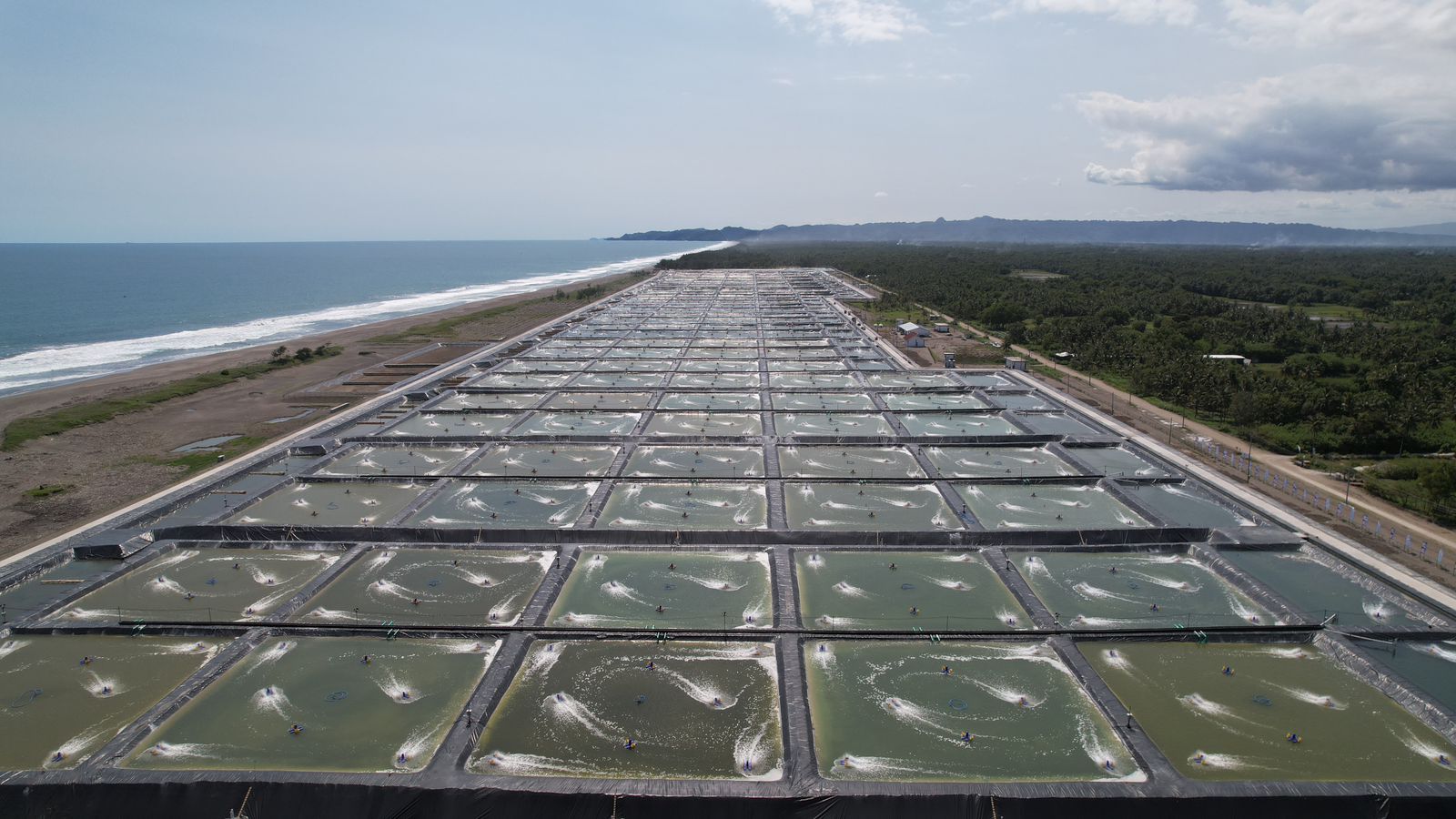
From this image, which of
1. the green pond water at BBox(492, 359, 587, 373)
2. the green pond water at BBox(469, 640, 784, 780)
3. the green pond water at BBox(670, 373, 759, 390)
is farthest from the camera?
the green pond water at BBox(492, 359, 587, 373)

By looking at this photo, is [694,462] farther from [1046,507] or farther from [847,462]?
[1046,507]

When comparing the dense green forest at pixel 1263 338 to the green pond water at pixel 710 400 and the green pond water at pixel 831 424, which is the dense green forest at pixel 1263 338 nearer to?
the green pond water at pixel 831 424

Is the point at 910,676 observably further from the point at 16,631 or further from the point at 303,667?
the point at 16,631

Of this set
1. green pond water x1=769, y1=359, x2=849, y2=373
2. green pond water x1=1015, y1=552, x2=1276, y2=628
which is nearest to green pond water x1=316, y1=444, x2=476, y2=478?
green pond water x1=769, y1=359, x2=849, y2=373

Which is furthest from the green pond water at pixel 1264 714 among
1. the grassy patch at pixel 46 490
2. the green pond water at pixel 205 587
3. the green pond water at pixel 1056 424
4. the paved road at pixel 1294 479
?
the grassy patch at pixel 46 490

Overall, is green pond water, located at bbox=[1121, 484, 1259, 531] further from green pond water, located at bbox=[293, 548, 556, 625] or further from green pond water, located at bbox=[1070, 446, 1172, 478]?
green pond water, located at bbox=[293, 548, 556, 625]

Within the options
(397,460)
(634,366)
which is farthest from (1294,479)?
(397,460)
